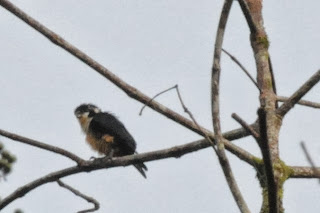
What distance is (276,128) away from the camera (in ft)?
8.86

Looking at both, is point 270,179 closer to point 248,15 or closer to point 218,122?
point 218,122

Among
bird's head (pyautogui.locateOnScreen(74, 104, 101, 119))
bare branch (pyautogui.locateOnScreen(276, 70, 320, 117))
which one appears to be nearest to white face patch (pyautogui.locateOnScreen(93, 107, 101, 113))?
bird's head (pyautogui.locateOnScreen(74, 104, 101, 119))

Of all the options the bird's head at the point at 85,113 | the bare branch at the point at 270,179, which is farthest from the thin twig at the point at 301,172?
the bird's head at the point at 85,113

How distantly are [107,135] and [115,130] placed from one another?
11 centimetres

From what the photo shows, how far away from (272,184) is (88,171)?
164 centimetres

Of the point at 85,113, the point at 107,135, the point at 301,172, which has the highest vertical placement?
the point at 85,113

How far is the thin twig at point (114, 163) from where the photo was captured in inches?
117

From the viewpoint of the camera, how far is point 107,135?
7836 mm

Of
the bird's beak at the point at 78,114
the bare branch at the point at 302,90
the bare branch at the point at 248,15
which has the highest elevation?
the bird's beak at the point at 78,114

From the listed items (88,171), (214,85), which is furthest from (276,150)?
(88,171)

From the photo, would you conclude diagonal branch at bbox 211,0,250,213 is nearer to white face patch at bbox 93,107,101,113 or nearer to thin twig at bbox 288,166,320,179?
thin twig at bbox 288,166,320,179

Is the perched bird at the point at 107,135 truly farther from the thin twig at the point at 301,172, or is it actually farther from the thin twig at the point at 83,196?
the thin twig at the point at 301,172

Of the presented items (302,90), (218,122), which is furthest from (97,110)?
(218,122)

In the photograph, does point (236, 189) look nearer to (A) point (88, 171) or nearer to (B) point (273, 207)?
(B) point (273, 207)
